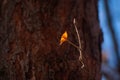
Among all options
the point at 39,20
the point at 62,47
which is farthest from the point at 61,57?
the point at 39,20

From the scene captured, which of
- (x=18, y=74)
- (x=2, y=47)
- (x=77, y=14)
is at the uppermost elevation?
(x=77, y=14)

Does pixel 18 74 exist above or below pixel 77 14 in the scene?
below

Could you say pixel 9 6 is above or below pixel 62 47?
above

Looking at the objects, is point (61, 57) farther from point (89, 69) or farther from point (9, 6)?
point (9, 6)

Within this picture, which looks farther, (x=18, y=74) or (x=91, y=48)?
(x=91, y=48)

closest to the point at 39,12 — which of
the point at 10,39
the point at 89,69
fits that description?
the point at 10,39

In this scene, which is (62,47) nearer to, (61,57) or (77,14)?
(61,57)
